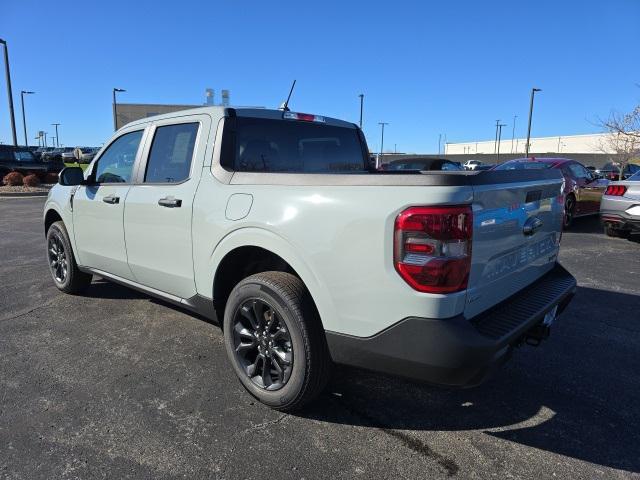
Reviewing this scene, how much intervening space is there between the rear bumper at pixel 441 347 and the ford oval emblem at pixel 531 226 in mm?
490

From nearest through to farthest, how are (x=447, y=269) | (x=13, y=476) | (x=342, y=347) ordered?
(x=447, y=269), (x=13, y=476), (x=342, y=347)

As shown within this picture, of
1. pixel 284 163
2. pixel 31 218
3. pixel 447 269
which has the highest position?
pixel 284 163

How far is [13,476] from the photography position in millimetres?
2295

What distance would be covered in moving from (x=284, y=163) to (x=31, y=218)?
1093cm

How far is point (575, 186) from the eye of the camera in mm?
10430

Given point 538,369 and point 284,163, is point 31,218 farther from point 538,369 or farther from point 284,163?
point 538,369

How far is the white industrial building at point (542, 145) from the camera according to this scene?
284ft

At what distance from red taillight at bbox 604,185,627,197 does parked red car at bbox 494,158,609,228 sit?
1430 mm

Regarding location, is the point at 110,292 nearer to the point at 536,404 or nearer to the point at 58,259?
the point at 58,259

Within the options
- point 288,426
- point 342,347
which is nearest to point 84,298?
point 288,426

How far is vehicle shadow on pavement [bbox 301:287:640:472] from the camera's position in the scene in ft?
8.65

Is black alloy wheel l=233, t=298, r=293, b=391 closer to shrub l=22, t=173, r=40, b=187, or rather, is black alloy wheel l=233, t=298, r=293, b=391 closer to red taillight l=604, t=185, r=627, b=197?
red taillight l=604, t=185, r=627, b=197

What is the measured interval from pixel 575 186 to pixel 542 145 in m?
101

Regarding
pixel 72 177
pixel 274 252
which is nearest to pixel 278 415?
pixel 274 252
